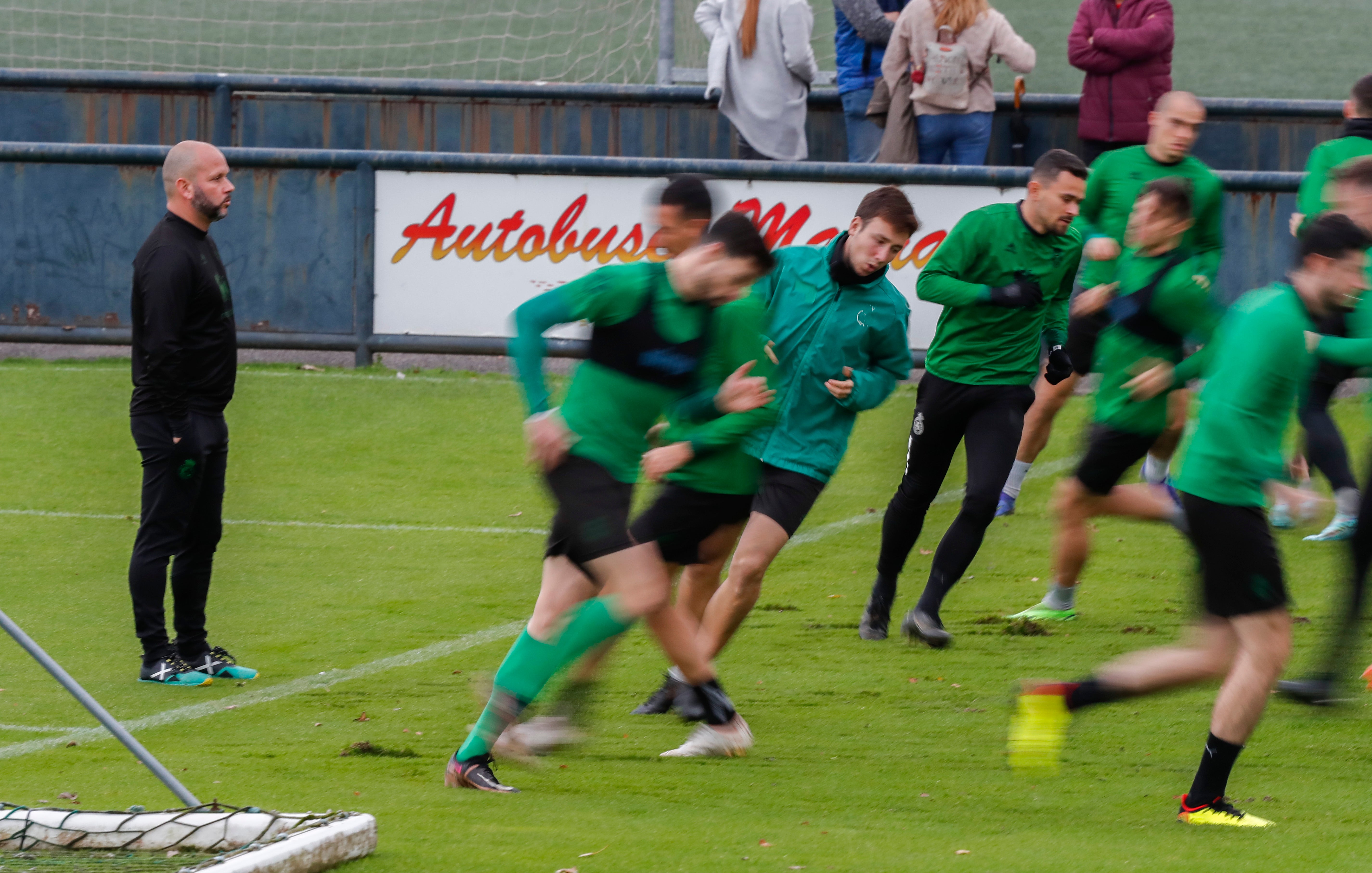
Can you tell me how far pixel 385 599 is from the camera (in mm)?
8188

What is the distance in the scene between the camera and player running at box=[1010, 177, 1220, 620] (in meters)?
6.95

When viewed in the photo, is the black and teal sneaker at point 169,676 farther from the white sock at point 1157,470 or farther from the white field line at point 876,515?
the white sock at point 1157,470

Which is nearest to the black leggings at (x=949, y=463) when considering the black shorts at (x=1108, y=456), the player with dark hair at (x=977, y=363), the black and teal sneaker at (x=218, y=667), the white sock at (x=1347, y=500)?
the player with dark hair at (x=977, y=363)

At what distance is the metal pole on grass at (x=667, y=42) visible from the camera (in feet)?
53.8

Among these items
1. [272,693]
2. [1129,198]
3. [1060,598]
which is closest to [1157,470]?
[1129,198]

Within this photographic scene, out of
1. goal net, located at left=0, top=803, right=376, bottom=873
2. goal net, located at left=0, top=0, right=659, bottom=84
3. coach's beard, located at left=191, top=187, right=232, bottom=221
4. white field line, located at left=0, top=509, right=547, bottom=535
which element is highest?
goal net, located at left=0, top=0, right=659, bottom=84

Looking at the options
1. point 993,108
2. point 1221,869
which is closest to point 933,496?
point 1221,869

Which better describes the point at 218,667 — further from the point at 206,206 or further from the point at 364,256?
the point at 364,256

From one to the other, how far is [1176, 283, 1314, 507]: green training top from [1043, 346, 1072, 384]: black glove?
2.94 m

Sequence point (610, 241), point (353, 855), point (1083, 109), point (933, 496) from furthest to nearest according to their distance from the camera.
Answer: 1. point (1083, 109)
2. point (610, 241)
3. point (933, 496)
4. point (353, 855)

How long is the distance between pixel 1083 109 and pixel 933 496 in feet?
24.2

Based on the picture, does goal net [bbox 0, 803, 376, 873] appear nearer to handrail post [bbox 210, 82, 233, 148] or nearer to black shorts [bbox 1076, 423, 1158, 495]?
black shorts [bbox 1076, 423, 1158, 495]

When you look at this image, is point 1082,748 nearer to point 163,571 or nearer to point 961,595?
point 961,595

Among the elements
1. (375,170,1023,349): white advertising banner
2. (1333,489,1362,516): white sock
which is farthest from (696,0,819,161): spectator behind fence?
(1333,489,1362,516): white sock
